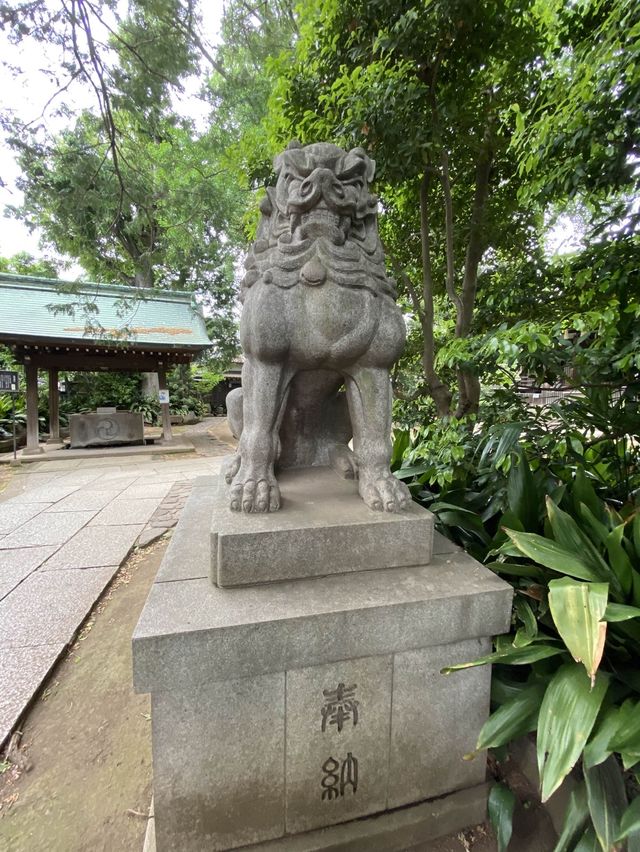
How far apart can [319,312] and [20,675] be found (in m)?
2.27

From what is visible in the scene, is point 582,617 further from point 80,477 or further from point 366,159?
point 80,477

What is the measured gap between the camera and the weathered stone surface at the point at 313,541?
1.32 metres

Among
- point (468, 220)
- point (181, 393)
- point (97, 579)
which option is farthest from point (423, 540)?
point (181, 393)

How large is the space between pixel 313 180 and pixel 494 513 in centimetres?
178

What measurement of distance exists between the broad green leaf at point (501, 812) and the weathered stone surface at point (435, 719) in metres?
0.09


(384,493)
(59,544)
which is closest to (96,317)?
(59,544)

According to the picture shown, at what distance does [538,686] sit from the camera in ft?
4.34

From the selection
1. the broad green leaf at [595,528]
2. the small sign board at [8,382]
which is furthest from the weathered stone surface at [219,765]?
the small sign board at [8,382]

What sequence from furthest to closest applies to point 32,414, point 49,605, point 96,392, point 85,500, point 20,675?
point 96,392 → point 32,414 → point 85,500 → point 49,605 → point 20,675

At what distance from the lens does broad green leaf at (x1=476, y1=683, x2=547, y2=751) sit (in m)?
1.21

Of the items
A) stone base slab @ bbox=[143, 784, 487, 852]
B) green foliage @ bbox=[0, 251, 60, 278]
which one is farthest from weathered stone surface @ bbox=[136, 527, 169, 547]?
green foliage @ bbox=[0, 251, 60, 278]

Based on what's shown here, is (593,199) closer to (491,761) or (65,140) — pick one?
(491,761)

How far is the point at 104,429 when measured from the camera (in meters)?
9.91

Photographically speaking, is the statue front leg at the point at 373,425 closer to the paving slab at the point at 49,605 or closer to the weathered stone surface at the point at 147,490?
the paving slab at the point at 49,605
